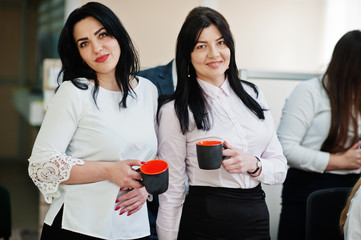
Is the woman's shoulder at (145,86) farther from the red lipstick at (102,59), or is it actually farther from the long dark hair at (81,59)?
the red lipstick at (102,59)

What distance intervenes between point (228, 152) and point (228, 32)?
40 cm

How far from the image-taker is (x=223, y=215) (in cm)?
135

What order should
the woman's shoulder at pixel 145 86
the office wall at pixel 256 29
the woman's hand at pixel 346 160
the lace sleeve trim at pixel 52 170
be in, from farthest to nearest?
the office wall at pixel 256 29
the woman's hand at pixel 346 160
the woman's shoulder at pixel 145 86
the lace sleeve trim at pixel 52 170

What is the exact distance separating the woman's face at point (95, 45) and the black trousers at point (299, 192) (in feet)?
3.47

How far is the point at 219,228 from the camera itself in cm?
135

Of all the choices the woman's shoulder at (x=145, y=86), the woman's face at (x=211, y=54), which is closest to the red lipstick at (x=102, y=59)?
the woman's shoulder at (x=145, y=86)

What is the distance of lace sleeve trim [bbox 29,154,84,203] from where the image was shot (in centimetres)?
121

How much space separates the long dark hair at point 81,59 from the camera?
51.4 inches

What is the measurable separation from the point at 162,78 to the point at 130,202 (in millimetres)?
710

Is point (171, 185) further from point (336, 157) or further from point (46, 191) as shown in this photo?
point (336, 157)

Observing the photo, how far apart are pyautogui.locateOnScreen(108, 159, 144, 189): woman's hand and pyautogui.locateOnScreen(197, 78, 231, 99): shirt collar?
381 mm

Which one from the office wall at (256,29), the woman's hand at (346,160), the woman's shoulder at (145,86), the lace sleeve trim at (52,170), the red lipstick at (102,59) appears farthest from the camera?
the office wall at (256,29)

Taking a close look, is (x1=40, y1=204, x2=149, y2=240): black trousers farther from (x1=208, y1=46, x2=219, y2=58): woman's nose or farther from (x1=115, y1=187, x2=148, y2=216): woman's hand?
(x1=208, y1=46, x2=219, y2=58): woman's nose

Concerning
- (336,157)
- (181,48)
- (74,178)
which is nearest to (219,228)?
(74,178)
